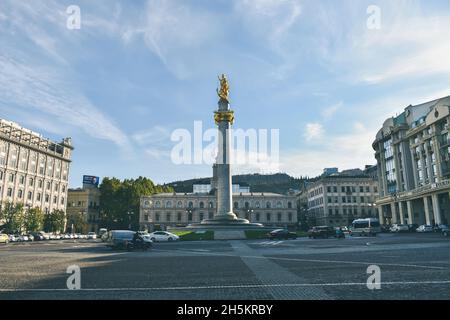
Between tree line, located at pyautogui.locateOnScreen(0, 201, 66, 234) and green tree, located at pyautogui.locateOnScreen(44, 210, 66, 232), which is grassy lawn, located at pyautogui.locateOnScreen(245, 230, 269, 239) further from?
green tree, located at pyautogui.locateOnScreen(44, 210, 66, 232)

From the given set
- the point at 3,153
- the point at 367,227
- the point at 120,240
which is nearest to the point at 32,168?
the point at 3,153

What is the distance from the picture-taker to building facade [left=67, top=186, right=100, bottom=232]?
350ft

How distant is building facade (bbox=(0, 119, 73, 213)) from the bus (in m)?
67.7

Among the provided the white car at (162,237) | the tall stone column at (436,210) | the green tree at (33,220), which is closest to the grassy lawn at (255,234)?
the white car at (162,237)

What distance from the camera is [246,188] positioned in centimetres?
12744

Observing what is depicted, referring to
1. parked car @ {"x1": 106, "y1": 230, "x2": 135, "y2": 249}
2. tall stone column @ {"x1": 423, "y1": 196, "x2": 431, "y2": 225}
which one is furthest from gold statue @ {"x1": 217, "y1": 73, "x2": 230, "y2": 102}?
tall stone column @ {"x1": 423, "y1": 196, "x2": 431, "y2": 225}

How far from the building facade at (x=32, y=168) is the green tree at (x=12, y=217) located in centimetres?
456

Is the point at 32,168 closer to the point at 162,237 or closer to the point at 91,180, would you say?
the point at 91,180

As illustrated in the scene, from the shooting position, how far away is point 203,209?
349ft

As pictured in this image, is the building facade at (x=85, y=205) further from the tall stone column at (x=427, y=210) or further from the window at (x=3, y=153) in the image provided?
the tall stone column at (x=427, y=210)
